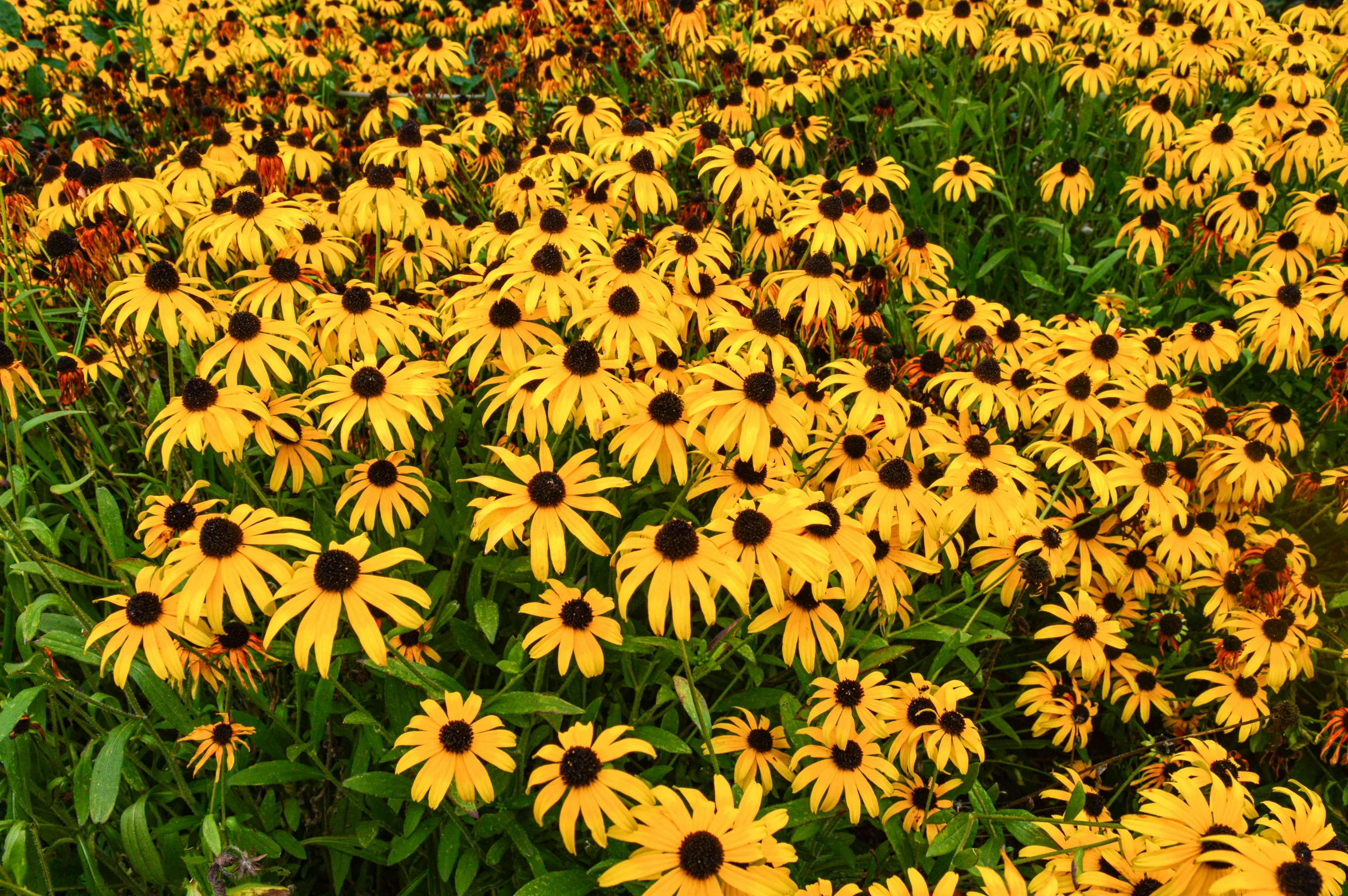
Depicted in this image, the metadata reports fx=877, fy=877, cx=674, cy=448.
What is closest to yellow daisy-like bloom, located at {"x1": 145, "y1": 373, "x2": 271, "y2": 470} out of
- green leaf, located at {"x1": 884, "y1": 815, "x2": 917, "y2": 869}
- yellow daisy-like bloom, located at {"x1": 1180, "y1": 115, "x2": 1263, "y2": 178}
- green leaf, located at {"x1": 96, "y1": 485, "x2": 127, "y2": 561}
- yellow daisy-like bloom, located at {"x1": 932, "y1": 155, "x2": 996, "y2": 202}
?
green leaf, located at {"x1": 96, "y1": 485, "x2": 127, "y2": 561}

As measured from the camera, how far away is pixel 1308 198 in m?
4.28

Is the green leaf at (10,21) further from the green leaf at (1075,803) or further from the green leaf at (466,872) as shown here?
the green leaf at (1075,803)

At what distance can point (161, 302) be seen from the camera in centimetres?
278

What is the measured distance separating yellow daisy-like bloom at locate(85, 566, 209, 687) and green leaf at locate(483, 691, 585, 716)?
2.43 feet

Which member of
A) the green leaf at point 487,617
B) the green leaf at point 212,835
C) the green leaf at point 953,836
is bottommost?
the green leaf at point 953,836

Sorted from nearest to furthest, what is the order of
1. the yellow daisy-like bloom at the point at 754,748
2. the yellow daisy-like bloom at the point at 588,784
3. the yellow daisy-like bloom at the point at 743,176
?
the yellow daisy-like bloom at the point at 588,784 → the yellow daisy-like bloom at the point at 754,748 → the yellow daisy-like bloom at the point at 743,176

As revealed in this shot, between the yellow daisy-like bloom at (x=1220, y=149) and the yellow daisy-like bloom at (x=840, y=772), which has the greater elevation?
the yellow daisy-like bloom at (x=1220, y=149)

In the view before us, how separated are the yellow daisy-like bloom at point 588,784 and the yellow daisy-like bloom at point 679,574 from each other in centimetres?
28

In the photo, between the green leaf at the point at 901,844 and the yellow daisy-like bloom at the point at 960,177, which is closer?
the green leaf at the point at 901,844

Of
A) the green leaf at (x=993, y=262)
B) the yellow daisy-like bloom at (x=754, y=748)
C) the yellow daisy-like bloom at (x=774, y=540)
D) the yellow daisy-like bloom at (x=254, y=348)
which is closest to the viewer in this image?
the yellow daisy-like bloom at (x=774, y=540)

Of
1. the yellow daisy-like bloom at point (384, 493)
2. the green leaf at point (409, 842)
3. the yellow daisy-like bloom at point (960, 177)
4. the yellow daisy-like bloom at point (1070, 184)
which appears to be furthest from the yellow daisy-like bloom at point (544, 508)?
the yellow daisy-like bloom at point (1070, 184)

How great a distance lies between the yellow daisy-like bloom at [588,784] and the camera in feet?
6.14

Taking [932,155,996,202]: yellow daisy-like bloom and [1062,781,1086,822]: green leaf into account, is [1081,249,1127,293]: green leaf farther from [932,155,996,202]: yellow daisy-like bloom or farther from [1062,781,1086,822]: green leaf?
[1062,781,1086,822]: green leaf

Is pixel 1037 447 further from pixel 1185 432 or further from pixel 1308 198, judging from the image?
pixel 1308 198
